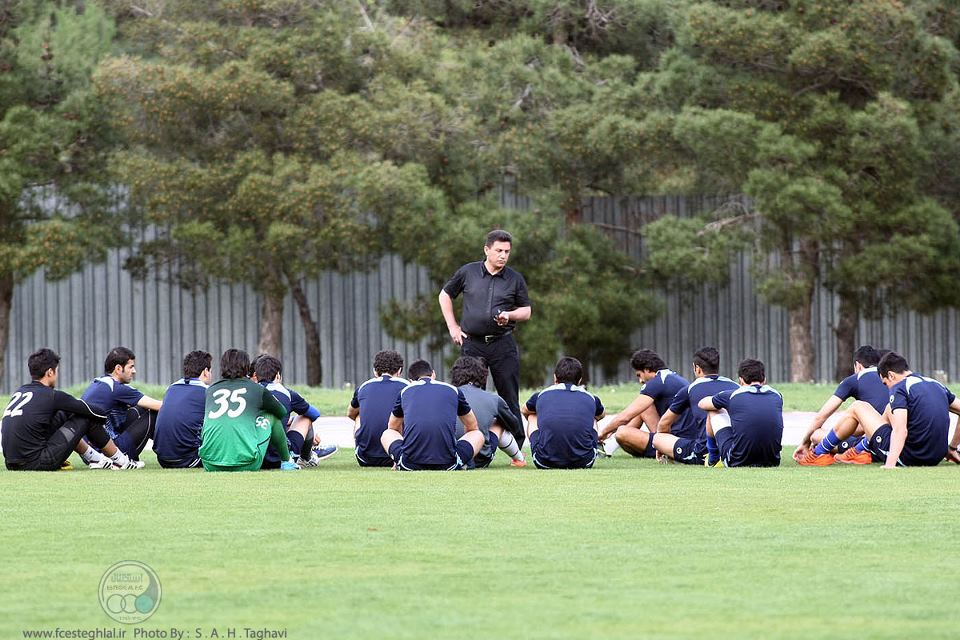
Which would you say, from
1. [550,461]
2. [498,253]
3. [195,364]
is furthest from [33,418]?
[550,461]

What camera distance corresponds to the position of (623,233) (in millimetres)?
32938

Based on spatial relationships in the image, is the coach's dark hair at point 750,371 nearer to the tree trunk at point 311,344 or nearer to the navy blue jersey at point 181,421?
the navy blue jersey at point 181,421

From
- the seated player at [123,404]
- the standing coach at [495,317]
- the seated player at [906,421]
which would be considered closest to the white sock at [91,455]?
the seated player at [123,404]

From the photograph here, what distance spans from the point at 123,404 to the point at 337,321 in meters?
20.0

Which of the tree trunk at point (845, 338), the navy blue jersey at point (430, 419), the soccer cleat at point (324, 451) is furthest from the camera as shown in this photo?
the tree trunk at point (845, 338)

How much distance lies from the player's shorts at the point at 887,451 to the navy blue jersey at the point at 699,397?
3.93ft

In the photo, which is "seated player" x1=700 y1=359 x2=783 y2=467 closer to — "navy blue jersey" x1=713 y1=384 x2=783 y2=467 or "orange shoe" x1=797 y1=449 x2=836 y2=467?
"navy blue jersey" x1=713 y1=384 x2=783 y2=467

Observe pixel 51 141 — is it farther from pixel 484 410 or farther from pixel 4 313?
pixel 484 410

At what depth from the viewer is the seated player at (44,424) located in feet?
40.4

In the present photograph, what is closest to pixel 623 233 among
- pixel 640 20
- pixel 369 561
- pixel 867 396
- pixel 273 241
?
pixel 640 20

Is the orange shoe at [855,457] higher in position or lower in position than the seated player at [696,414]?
lower

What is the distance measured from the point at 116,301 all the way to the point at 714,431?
72.8ft

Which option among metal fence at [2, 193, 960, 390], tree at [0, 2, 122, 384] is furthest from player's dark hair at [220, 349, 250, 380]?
metal fence at [2, 193, 960, 390]

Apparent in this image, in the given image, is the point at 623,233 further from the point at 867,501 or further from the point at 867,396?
the point at 867,501
